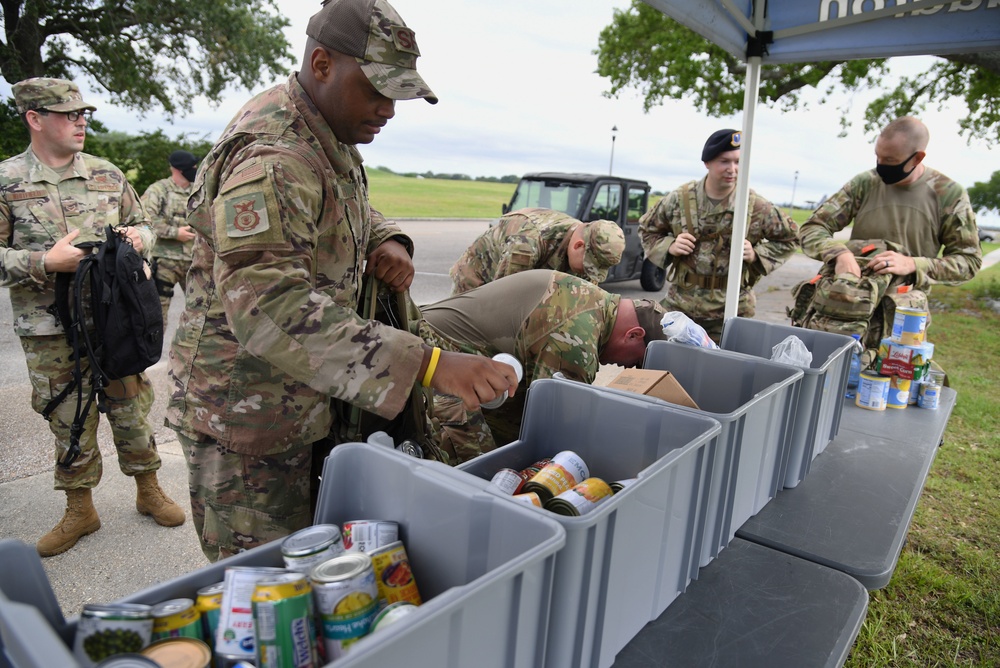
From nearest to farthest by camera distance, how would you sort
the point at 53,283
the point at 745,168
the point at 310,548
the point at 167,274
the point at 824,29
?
the point at 310,548, the point at 53,283, the point at 824,29, the point at 745,168, the point at 167,274

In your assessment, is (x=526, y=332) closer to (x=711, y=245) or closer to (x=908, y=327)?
(x=908, y=327)

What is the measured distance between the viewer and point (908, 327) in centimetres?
254

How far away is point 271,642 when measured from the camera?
2.46 ft

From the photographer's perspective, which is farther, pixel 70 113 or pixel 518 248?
pixel 518 248

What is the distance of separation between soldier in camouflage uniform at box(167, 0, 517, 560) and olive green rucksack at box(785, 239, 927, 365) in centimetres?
219

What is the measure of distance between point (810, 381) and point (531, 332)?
0.93m

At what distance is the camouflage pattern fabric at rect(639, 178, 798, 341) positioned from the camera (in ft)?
13.1

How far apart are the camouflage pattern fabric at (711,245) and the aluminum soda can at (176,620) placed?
3.64m

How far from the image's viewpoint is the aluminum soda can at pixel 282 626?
0.75 m

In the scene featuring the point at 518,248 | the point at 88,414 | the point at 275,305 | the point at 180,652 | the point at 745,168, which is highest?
the point at 745,168

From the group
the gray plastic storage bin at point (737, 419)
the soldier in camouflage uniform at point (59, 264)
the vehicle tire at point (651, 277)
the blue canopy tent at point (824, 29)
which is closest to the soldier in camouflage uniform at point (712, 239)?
the blue canopy tent at point (824, 29)

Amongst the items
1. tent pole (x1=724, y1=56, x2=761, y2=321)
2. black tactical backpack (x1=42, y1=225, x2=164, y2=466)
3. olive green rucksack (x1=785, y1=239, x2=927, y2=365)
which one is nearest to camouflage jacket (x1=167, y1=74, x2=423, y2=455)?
black tactical backpack (x1=42, y1=225, x2=164, y2=466)

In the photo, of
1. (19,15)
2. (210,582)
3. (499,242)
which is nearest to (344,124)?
(210,582)

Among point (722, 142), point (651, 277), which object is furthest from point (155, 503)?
point (651, 277)
